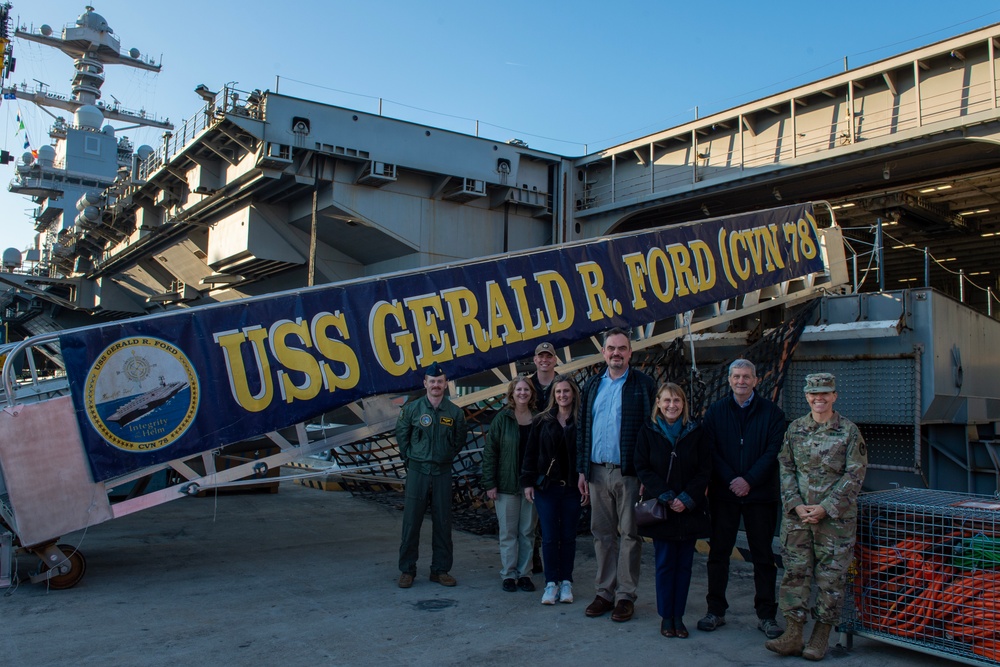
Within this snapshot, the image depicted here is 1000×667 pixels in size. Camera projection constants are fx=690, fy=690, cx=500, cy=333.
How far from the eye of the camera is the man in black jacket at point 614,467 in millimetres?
4930

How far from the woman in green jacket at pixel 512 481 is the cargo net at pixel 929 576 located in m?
2.46

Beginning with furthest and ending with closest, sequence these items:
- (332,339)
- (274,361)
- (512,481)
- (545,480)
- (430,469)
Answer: (332,339) → (274,361) → (430,469) → (512,481) → (545,480)

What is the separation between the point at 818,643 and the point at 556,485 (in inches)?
82.3

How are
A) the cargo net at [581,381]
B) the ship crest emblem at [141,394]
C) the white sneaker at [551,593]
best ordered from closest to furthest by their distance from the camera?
the white sneaker at [551,593], the ship crest emblem at [141,394], the cargo net at [581,381]

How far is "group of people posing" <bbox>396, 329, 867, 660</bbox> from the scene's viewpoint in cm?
422

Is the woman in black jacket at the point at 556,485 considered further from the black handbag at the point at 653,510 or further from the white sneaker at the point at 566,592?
the black handbag at the point at 653,510

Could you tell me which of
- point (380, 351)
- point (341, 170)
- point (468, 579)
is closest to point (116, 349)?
point (380, 351)

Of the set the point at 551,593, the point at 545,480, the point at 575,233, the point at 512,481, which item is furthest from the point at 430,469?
the point at 575,233

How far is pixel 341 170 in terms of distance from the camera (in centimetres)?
1708

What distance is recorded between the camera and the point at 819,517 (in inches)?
164

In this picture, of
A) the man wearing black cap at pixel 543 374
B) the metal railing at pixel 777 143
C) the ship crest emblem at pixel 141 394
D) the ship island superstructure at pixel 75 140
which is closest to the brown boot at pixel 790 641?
the man wearing black cap at pixel 543 374

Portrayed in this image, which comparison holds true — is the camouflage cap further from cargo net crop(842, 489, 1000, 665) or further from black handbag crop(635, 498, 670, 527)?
black handbag crop(635, 498, 670, 527)

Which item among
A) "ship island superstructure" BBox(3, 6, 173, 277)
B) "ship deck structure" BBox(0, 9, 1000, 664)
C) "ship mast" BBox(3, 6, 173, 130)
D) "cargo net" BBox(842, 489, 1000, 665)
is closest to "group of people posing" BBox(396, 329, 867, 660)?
"cargo net" BBox(842, 489, 1000, 665)

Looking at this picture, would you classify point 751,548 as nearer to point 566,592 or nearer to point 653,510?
point 653,510
